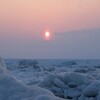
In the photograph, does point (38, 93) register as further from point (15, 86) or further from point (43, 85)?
point (43, 85)

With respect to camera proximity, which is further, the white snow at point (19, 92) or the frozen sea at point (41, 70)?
the frozen sea at point (41, 70)

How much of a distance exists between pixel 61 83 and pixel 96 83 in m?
1.80

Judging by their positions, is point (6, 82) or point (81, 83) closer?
point (6, 82)

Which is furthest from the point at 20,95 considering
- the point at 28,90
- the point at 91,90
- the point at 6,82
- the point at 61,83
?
the point at 61,83

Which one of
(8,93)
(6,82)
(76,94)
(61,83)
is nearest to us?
(8,93)

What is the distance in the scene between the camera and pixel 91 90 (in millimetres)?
8844

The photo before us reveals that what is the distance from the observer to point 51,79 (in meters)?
11.0

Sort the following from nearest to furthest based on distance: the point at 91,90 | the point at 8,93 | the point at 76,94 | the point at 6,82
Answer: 1. the point at 8,93
2. the point at 6,82
3. the point at 91,90
4. the point at 76,94

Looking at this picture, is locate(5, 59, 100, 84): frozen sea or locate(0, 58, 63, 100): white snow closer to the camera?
locate(0, 58, 63, 100): white snow

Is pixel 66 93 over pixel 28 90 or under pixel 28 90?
under

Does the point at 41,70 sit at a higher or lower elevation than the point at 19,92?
lower

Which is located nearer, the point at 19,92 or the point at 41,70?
the point at 19,92

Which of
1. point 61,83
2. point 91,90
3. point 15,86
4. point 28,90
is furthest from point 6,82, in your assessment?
point 61,83

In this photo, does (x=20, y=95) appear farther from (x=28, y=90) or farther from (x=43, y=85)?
(x=43, y=85)
